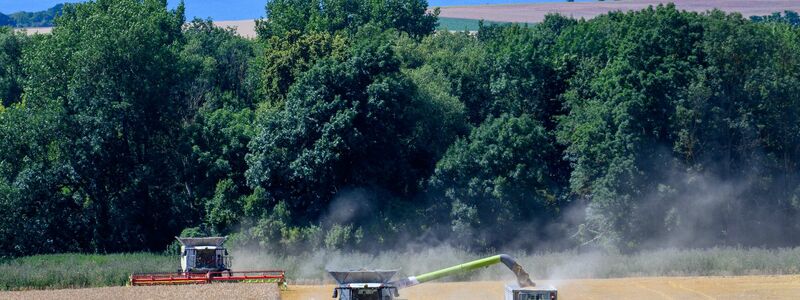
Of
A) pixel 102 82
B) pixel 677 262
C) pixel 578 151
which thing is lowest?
pixel 677 262

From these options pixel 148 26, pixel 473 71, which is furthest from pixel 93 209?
pixel 473 71

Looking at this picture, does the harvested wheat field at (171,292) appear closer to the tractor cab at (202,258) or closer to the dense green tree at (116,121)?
the tractor cab at (202,258)

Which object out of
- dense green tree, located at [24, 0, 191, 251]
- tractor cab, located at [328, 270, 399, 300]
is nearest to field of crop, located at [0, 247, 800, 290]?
dense green tree, located at [24, 0, 191, 251]

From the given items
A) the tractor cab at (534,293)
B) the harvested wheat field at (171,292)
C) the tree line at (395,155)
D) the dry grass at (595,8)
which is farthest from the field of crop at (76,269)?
the dry grass at (595,8)

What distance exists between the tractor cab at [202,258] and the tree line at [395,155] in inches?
442

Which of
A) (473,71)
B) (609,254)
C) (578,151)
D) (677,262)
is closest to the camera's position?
(677,262)

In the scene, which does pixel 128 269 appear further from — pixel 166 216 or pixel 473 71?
pixel 473 71

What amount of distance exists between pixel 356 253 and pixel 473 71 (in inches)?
815

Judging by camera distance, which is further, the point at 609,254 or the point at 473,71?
the point at 473,71

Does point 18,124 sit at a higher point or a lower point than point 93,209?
higher

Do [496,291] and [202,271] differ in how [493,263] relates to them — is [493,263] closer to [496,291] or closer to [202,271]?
[496,291]

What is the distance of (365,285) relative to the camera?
1722 inches

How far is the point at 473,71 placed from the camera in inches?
3278

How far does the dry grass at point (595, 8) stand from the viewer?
14262cm
